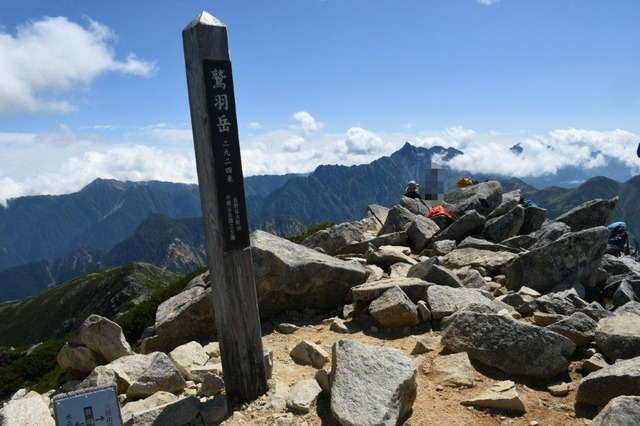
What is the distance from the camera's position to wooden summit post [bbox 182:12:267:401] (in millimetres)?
6602

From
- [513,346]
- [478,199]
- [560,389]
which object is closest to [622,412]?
[560,389]

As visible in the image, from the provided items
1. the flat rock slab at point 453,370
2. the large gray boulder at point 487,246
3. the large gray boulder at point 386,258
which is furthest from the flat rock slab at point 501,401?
the large gray boulder at point 487,246

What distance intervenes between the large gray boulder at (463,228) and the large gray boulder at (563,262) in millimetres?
5454

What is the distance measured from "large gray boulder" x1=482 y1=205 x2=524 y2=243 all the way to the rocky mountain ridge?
Result: 137 cm

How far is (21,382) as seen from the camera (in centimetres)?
1978

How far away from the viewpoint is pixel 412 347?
926 centimetres

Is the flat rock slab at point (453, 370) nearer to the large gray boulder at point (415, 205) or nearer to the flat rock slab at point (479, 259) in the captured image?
the flat rock slab at point (479, 259)

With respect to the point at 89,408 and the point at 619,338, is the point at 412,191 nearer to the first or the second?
the point at 619,338

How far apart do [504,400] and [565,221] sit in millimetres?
12801

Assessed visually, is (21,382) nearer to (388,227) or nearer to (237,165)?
(388,227)

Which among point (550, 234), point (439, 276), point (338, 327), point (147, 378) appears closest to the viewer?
point (147, 378)

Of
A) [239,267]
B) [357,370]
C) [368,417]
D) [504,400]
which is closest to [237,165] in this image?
[239,267]

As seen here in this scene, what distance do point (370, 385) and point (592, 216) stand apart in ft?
47.7

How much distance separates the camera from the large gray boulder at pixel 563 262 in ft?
39.7
